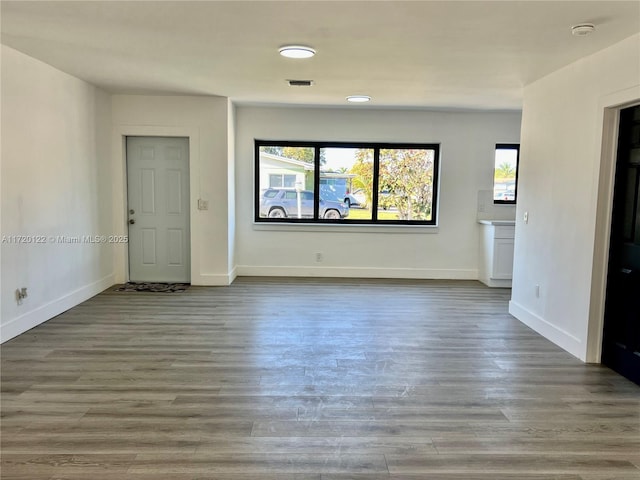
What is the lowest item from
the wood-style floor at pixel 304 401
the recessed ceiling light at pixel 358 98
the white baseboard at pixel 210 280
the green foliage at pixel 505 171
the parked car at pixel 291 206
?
the wood-style floor at pixel 304 401

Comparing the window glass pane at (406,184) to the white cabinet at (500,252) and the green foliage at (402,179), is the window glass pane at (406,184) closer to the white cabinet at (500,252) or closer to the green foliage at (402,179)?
the green foliage at (402,179)

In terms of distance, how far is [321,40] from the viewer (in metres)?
3.33

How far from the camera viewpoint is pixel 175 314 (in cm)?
468

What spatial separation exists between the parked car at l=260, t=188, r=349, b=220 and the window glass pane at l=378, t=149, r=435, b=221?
2.15 feet

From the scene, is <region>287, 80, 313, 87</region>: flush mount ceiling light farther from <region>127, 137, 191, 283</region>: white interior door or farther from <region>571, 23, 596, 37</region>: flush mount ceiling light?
<region>571, 23, 596, 37</region>: flush mount ceiling light

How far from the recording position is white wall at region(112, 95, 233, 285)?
5.76 meters

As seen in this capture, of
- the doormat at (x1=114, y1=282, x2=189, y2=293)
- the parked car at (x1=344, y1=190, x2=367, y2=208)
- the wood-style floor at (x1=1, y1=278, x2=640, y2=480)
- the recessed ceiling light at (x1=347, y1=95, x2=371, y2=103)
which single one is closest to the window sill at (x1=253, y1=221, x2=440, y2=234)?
the parked car at (x1=344, y1=190, x2=367, y2=208)

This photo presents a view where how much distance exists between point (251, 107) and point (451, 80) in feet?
9.82

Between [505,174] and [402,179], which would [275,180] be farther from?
[505,174]

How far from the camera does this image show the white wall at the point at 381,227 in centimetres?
655

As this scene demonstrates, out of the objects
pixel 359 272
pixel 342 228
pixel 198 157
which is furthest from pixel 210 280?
pixel 359 272

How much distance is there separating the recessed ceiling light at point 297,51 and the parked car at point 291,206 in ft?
10.4

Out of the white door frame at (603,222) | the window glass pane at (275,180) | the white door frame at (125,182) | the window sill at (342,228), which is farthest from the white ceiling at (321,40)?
the window sill at (342,228)

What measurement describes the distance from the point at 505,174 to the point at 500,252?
4.30 feet
